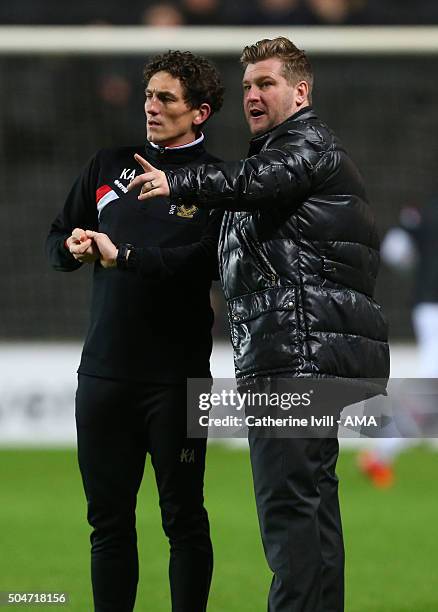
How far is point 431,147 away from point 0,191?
3.56 meters

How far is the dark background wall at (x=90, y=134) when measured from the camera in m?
9.75

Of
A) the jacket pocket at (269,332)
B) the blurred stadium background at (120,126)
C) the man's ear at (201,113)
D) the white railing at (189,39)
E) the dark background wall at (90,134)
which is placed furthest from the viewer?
the dark background wall at (90,134)

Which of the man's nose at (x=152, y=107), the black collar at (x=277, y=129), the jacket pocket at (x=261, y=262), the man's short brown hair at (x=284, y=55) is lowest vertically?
the jacket pocket at (x=261, y=262)

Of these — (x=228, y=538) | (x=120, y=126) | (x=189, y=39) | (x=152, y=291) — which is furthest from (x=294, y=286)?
(x=120, y=126)

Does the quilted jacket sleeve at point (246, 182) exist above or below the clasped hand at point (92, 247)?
above

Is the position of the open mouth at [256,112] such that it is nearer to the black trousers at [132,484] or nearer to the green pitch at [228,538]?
the black trousers at [132,484]

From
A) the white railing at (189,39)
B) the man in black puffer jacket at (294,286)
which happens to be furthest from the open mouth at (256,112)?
the white railing at (189,39)

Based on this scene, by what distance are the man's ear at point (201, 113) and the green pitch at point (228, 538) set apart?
1866 millimetres

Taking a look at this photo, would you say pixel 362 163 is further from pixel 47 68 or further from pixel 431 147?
pixel 47 68

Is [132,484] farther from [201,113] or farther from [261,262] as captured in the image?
[201,113]

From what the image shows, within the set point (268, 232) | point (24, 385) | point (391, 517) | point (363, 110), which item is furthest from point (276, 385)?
point (363, 110)

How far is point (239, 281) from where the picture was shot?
12.0ft

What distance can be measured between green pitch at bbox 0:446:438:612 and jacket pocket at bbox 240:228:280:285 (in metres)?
1.67

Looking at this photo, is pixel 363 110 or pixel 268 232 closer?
pixel 268 232
